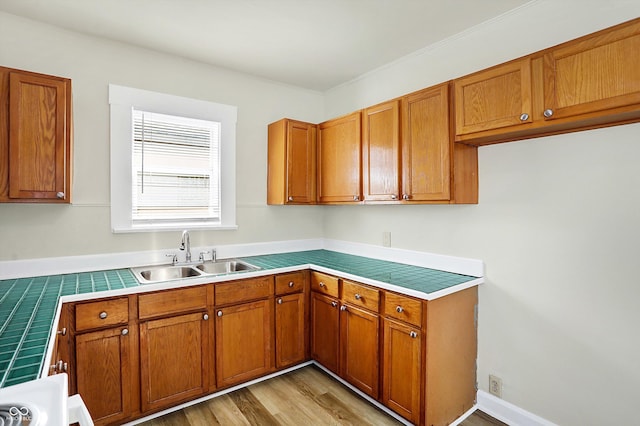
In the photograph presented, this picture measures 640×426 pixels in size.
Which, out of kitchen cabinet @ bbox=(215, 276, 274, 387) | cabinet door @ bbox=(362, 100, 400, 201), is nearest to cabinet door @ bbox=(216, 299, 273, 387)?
kitchen cabinet @ bbox=(215, 276, 274, 387)

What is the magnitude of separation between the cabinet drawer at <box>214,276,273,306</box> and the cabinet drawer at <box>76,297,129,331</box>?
1.90 feet

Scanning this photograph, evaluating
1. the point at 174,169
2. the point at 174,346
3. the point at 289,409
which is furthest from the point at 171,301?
the point at 174,169

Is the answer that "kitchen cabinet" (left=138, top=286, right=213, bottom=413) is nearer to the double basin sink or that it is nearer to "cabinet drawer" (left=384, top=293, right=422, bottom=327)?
the double basin sink

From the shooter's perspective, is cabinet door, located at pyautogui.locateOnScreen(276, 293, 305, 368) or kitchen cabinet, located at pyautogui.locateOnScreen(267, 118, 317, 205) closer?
cabinet door, located at pyautogui.locateOnScreen(276, 293, 305, 368)

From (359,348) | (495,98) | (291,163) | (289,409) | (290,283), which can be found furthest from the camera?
(291,163)

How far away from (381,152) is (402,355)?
1.48 meters

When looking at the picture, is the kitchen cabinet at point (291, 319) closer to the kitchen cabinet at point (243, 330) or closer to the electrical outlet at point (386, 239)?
the kitchen cabinet at point (243, 330)

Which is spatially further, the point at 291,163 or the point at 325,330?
the point at 291,163

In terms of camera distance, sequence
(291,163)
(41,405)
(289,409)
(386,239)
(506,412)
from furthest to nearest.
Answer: (291,163) → (386,239) → (289,409) → (506,412) → (41,405)

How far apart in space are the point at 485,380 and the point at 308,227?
2136 millimetres

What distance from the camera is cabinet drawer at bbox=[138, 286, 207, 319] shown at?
2.16m

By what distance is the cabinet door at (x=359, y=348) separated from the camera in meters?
2.32

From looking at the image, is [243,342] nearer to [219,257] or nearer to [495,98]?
[219,257]

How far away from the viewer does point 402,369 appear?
2131mm
